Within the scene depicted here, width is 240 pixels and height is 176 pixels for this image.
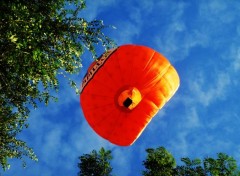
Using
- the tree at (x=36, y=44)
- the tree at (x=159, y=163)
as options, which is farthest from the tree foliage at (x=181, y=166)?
the tree at (x=36, y=44)

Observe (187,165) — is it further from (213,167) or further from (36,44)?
(36,44)

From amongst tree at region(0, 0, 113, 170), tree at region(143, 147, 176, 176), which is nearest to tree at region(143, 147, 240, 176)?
tree at region(143, 147, 176, 176)

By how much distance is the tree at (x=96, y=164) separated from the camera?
29.1 m

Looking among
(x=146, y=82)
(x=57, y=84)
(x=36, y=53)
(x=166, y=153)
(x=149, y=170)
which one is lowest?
(x=36, y=53)

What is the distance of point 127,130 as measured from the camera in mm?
26328

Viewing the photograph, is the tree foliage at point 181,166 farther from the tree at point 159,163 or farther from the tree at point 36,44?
the tree at point 36,44

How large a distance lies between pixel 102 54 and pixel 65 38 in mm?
14174

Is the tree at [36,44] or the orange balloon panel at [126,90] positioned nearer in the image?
the tree at [36,44]

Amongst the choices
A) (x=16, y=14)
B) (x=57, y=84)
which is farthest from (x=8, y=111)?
(x=16, y=14)

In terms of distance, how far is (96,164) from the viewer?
29.7 m

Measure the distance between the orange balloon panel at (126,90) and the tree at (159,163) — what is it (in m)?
2.04

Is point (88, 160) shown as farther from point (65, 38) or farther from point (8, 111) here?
point (65, 38)

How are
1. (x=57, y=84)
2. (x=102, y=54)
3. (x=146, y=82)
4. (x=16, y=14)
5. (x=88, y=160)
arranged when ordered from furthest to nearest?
(x=88, y=160)
(x=102, y=54)
(x=146, y=82)
(x=57, y=84)
(x=16, y=14)

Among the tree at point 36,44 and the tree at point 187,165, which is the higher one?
the tree at point 187,165
